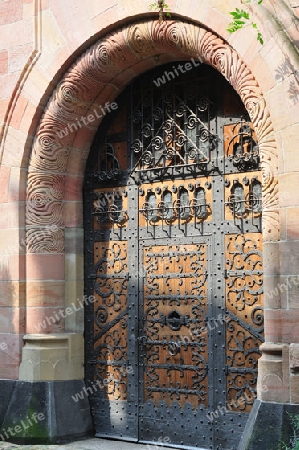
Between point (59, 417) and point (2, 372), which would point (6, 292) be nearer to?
point (2, 372)

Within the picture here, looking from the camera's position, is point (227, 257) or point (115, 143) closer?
point (227, 257)

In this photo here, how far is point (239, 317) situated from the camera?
23.0 feet

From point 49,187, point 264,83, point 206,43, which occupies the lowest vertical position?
point 49,187

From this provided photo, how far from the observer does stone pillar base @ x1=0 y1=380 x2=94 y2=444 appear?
763 cm

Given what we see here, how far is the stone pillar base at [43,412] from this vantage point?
763 cm

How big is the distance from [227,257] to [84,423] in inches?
85.8

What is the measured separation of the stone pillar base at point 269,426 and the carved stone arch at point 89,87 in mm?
2318

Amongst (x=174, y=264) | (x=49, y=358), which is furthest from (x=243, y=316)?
(x=49, y=358)

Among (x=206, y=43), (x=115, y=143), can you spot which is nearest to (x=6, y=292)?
(x=115, y=143)

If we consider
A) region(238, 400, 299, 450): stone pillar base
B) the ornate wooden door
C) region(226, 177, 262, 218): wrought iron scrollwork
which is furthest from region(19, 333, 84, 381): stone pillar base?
region(238, 400, 299, 450): stone pillar base

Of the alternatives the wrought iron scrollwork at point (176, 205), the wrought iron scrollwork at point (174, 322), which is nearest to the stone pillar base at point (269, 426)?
the wrought iron scrollwork at point (174, 322)

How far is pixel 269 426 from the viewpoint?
6059 mm

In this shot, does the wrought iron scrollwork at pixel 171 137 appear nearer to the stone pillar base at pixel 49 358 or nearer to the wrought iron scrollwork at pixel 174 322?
the wrought iron scrollwork at pixel 174 322

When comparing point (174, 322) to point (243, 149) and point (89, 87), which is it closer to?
point (243, 149)
